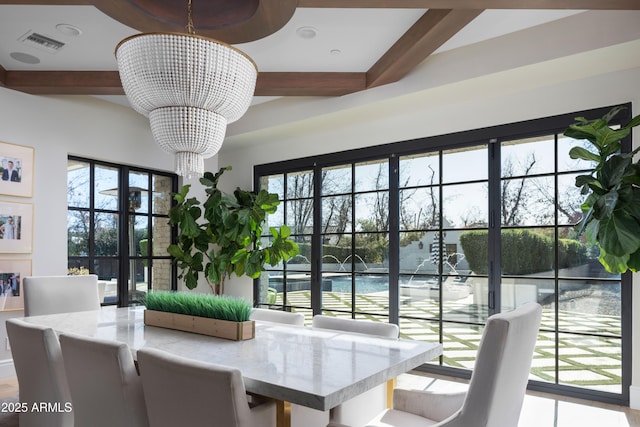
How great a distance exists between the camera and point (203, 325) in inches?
92.0

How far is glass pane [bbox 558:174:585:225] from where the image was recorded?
143 inches

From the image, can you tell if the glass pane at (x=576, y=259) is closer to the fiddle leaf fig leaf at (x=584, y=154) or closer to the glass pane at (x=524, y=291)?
the glass pane at (x=524, y=291)

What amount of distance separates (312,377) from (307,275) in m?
3.81

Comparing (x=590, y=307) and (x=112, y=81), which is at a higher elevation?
(x=112, y=81)

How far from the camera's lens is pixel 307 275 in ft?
17.6

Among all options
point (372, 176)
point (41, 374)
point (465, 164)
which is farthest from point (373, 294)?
point (41, 374)

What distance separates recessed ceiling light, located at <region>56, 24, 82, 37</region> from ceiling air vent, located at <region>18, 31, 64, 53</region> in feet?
0.68

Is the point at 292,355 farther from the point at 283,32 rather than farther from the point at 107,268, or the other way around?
the point at 107,268

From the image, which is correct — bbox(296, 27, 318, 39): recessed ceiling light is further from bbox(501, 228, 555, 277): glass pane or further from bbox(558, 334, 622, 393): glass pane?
bbox(558, 334, 622, 393): glass pane

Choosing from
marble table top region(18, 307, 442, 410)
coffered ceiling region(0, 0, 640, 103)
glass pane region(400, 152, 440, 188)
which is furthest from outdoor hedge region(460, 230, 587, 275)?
marble table top region(18, 307, 442, 410)

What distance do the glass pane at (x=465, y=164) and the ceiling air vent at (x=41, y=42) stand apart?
11.3 ft

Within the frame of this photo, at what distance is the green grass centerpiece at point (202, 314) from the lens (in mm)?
2236

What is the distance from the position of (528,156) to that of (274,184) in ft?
9.91

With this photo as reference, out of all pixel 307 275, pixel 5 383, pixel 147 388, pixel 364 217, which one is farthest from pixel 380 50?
pixel 5 383
